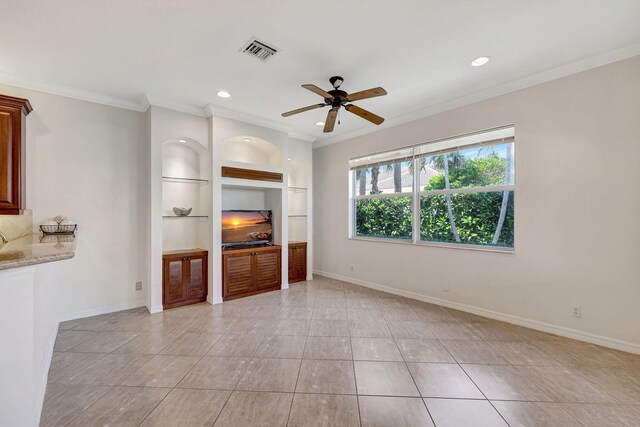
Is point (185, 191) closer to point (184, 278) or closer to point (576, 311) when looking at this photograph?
point (184, 278)

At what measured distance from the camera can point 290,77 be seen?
3.11 metres

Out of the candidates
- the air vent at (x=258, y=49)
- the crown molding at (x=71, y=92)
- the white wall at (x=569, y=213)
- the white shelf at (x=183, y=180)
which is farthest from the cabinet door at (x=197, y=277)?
the white wall at (x=569, y=213)

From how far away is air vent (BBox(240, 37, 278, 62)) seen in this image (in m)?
2.48

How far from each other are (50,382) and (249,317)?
6.02 feet

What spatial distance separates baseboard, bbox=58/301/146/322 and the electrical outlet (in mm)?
5336

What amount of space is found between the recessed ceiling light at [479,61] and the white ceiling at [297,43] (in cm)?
6

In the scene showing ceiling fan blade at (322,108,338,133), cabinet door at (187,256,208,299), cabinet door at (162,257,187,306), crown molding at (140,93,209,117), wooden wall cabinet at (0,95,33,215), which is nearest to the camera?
wooden wall cabinet at (0,95,33,215)

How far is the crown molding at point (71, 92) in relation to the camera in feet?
10.2

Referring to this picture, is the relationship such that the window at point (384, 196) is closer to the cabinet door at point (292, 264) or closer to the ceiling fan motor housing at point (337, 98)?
the cabinet door at point (292, 264)

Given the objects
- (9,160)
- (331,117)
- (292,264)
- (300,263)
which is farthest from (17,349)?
(300,263)

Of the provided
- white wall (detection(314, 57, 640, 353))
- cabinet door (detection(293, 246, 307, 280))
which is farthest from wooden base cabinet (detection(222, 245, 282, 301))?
white wall (detection(314, 57, 640, 353))

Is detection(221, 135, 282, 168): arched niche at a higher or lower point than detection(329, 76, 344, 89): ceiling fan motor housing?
lower

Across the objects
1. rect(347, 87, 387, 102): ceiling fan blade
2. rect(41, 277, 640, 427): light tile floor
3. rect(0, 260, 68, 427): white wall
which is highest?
rect(347, 87, 387, 102): ceiling fan blade

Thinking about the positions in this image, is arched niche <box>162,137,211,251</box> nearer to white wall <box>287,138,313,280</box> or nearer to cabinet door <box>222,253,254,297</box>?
cabinet door <box>222,253,254,297</box>
